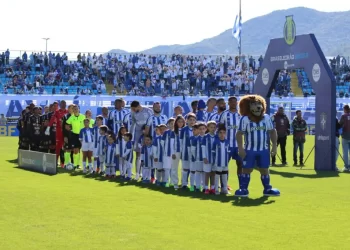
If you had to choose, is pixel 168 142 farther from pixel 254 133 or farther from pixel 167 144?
pixel 254 133

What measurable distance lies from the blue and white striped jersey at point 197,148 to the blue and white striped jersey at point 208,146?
0.12 meters

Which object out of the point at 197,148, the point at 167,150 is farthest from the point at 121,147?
the point at 197,148

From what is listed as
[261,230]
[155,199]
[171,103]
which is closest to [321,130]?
[155,199]

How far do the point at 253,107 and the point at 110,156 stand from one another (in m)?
6.28

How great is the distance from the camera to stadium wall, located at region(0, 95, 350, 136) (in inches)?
1738

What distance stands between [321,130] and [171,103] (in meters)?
22.3

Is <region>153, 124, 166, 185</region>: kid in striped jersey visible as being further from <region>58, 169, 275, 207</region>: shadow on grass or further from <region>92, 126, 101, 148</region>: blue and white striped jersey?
<region>92, 126, 101, 148</region>: blue and white striped jersey

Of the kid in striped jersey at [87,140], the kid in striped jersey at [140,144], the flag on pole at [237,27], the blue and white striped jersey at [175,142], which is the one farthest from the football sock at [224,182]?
the flag on pole at [237,27]

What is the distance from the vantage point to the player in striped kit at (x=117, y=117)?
70.7 feet

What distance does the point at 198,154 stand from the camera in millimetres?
16734

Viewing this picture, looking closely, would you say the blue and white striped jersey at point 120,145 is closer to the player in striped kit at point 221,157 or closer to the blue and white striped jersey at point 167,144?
the blue and white striped jersey at point 167,144

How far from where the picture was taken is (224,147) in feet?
53.6

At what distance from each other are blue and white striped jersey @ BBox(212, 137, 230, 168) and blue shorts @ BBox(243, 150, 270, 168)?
955mm

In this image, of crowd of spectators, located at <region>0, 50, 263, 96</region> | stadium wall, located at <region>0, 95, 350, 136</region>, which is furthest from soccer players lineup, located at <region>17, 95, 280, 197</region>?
crowd of spectators, located at <region>0, 50, 263, 96</region>
